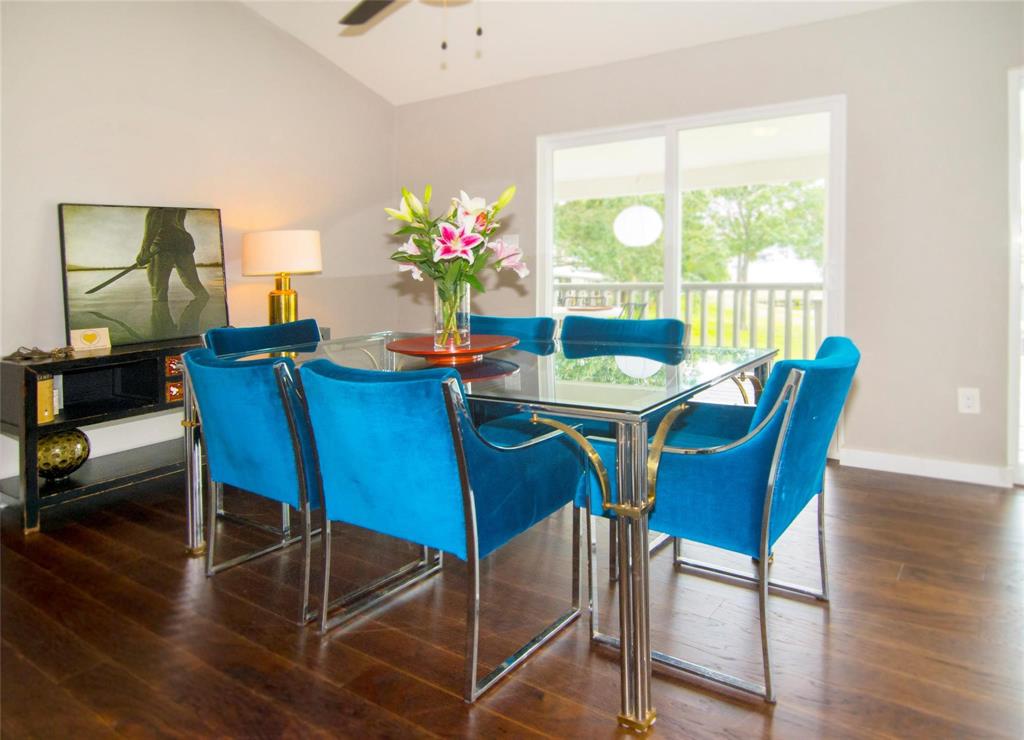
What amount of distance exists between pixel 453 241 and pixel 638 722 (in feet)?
4.74

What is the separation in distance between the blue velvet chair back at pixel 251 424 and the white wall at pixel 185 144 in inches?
68.8

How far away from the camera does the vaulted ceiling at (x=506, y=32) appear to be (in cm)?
371

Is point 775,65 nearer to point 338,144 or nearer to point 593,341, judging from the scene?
point 593,341

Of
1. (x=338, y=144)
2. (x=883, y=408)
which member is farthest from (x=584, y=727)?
(x=338, y=144)

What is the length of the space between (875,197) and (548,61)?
207 cm

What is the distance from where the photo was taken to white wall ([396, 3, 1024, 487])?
331 centimetres

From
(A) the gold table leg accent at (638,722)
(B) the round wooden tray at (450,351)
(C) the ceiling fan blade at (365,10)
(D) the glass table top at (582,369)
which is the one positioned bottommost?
(A) the gold table leg accent at (638,722)

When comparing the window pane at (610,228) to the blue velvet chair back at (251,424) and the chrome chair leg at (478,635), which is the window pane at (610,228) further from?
the blue velvet chair back at (251,424)

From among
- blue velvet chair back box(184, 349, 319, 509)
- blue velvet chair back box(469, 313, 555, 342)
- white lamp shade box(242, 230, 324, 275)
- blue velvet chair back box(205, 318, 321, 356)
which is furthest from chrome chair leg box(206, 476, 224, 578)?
white lamp shade box(242, 230, 324, 275)

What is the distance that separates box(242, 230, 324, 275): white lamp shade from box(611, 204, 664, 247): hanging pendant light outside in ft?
6.21

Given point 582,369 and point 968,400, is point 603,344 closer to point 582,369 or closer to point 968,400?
point 582,369

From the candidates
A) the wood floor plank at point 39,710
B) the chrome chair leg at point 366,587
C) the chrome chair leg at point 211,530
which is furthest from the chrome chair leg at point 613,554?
the wood floor plank at point 39,710

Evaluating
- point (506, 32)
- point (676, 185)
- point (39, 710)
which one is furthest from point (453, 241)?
point (506, 32)

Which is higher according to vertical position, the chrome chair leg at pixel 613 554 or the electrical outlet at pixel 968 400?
the electrical outlet at pixel 968 400
